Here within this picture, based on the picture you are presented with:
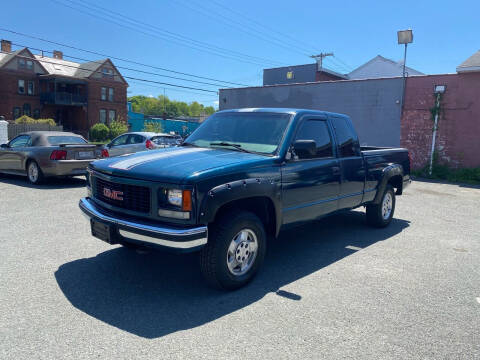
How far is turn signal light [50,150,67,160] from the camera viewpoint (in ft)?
32.9

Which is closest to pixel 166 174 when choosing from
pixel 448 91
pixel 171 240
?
pixel 171 240

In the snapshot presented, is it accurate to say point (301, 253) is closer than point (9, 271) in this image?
No

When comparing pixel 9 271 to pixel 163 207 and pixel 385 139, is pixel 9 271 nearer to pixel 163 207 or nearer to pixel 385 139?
pixel 163 207

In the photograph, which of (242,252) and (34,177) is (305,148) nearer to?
(242,252)

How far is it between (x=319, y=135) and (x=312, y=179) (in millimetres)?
757

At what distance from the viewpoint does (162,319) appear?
346 cm

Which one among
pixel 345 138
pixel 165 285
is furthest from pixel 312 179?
pixel 165 285

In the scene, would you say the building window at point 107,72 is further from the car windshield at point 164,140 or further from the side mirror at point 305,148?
the side mirror at point 305,148

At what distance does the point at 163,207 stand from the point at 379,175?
4192mm

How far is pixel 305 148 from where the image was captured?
178 inches

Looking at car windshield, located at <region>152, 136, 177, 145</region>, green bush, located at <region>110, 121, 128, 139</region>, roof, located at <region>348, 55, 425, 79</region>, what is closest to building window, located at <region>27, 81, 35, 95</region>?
green bush, located at <region>110, 121, 128, 139</region>

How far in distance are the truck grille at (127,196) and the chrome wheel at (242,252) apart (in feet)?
3.11

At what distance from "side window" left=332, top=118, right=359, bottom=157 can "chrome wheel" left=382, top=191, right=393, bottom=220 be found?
4.73ft

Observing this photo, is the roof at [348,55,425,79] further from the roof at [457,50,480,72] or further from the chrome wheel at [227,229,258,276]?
the chrome wheel at [227,229,258,276]
